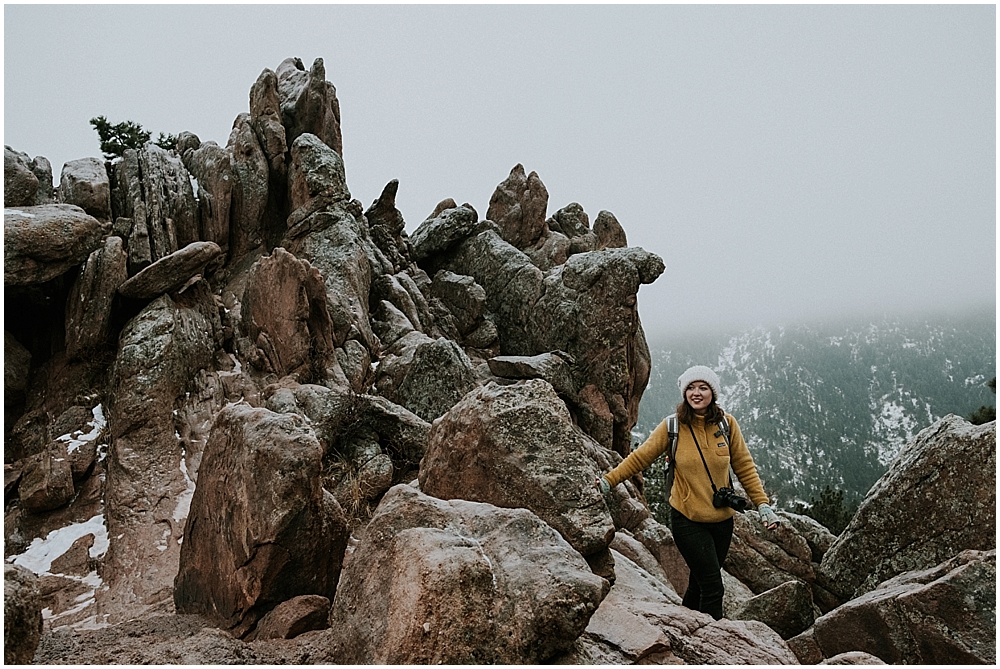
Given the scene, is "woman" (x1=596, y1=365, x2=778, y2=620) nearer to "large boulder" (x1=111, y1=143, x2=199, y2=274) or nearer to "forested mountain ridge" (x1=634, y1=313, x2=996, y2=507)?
"large boulder" (x1=111, y1=143, x2=199, y2=274)

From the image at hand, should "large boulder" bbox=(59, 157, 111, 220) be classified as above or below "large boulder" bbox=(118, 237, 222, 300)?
above

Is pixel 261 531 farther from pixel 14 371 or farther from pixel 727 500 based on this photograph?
pixel 14 371

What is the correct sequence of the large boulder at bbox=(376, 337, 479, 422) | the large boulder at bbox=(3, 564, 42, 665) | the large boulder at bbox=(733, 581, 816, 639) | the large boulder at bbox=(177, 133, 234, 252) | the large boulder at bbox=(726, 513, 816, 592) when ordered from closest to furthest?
the large boulder at bbox=(3, 564, 42, 665), the large boulder at bbox=(733, 581, 816, 639), the large boulder at bbox=(726, 513, 816, 592), the large boulder at bbox=(376, 337, 479, 422), the large boulder at bbox=(177, 133, 234, 252)

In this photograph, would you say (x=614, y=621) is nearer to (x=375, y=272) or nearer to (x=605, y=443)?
(x=605, y=443)

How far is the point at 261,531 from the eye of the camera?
20.7ft

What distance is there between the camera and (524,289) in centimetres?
2805

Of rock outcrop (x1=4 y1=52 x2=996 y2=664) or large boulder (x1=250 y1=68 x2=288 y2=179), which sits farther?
large boulder (x1=250 y1=68 x2=288 y2=179)

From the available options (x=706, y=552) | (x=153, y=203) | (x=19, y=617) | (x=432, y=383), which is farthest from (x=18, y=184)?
(x=706, y=552)

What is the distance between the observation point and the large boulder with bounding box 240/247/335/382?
16266 millimetres

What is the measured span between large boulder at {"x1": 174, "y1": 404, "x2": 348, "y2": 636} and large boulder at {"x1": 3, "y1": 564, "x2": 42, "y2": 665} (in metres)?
1.97

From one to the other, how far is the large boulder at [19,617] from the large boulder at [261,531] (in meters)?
1.97

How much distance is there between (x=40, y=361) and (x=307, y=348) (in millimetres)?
6248

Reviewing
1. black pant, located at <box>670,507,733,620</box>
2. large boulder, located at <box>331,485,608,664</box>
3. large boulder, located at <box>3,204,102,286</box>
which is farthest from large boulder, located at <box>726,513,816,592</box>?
large boulder, located at <box>3,204,102,286</box>

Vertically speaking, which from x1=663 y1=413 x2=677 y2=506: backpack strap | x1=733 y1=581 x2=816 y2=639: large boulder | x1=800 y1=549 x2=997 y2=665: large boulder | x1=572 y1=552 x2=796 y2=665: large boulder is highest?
x1=663 y1=413 x2=677 y2=506: backpack strap
